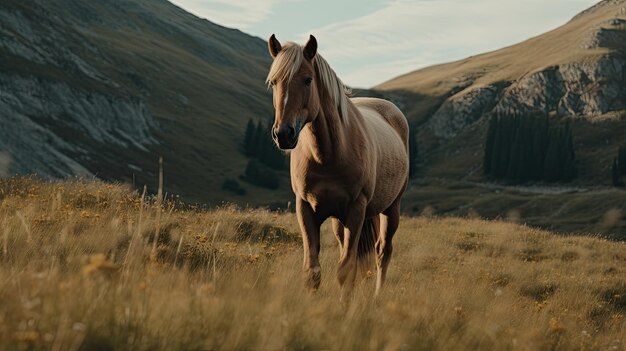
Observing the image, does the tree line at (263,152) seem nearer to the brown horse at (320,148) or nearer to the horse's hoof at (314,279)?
the brown horse at (320,148)

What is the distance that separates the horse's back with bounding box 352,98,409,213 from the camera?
965 cm

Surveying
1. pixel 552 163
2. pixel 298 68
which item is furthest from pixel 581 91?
pixel 298 68

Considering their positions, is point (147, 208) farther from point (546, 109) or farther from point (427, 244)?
point (546, 109)

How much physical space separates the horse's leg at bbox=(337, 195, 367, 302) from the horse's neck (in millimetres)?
683

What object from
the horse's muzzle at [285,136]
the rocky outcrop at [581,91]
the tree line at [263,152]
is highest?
the rocky outcrop at [581,91]

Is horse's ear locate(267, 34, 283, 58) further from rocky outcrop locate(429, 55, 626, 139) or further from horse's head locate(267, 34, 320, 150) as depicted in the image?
rocky outcrop locate(429, 55, 626, 139)

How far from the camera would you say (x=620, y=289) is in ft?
46.8

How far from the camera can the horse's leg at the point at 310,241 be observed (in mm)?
7652

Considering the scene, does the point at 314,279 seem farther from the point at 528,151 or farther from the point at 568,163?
the point at 528,151

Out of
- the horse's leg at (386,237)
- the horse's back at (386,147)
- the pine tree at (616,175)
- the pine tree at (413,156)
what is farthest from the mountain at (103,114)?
the pine tree at (616,175)

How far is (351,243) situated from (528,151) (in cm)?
15273

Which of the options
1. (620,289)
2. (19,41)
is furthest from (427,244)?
(19,41)

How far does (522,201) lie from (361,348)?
11320 cm

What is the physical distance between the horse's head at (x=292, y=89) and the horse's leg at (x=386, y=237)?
11.9 feet
